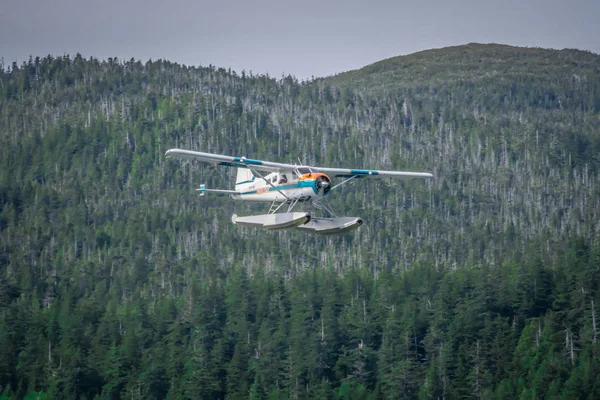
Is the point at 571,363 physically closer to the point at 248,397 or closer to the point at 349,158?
the point at 248,397

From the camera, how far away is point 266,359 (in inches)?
4092

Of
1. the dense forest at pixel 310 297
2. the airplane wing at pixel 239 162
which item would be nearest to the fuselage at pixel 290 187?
the airplane wing at pixel 239 162

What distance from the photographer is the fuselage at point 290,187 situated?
4588 centimetres

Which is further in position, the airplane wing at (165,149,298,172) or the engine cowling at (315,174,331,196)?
the airplane wing at (165,149,298,172)

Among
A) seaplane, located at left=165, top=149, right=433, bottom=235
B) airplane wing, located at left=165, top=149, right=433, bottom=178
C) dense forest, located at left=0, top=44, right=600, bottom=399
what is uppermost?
airplane wing, located at left=165, top=149, right=433, bottom=178

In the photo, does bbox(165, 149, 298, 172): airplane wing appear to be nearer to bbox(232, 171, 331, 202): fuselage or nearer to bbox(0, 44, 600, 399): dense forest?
bbox(232, 171, 331, 202): fuselage

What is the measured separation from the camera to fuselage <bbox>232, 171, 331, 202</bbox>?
151ft

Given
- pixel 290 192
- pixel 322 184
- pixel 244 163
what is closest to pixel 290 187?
pixel 290 192

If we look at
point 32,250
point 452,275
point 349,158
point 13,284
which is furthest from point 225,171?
point 452,275

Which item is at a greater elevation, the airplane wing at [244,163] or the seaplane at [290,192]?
the airplane wing at [244,163]

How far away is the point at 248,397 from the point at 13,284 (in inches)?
2026

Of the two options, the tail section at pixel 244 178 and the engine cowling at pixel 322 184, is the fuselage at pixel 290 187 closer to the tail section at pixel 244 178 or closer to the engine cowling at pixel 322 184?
the engine cowling at pixel 322 184

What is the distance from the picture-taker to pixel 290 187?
154 feet

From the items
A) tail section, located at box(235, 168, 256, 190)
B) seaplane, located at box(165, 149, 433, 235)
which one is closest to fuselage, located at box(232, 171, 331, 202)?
seaplane, located at box(165, 149, 433, 235)
